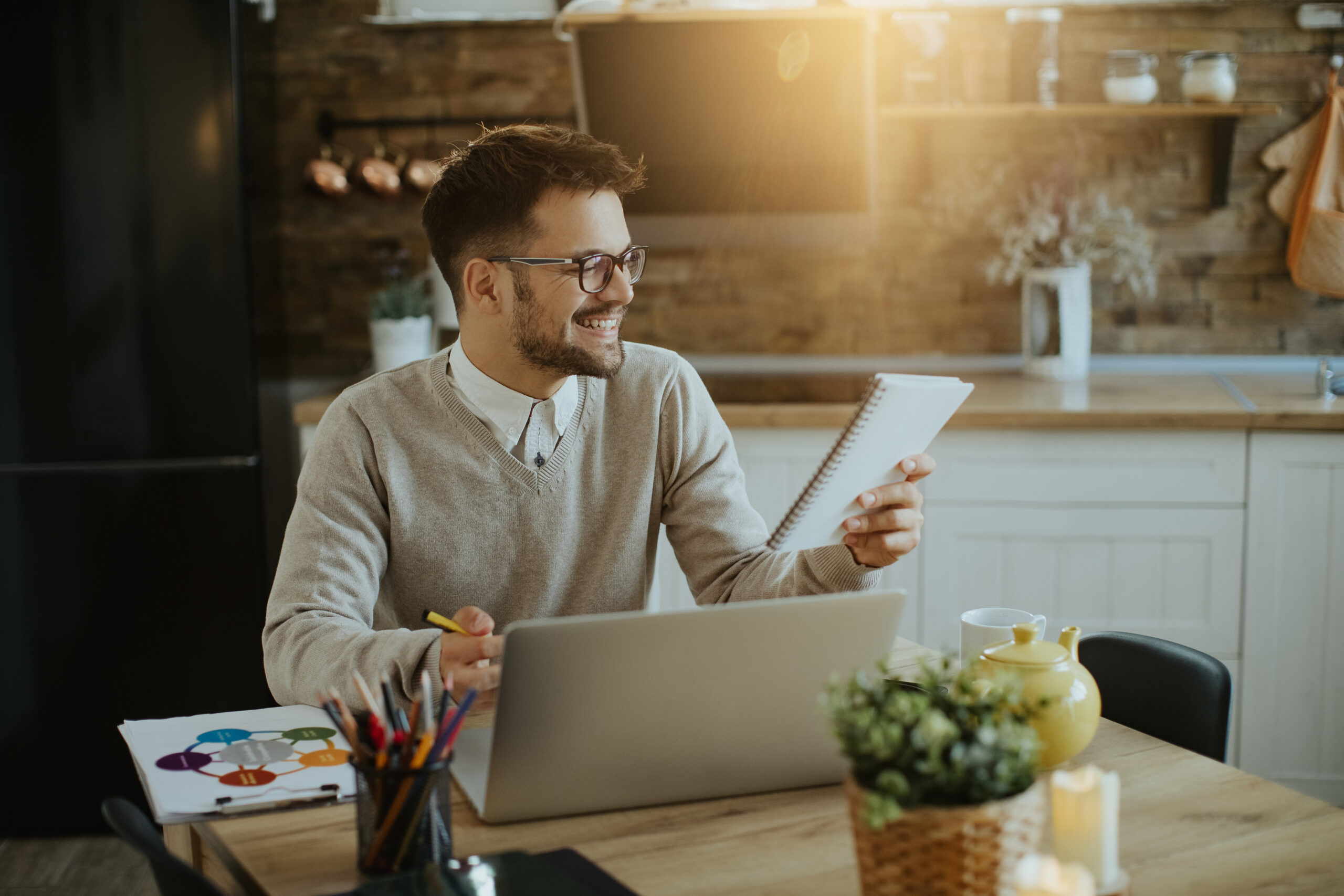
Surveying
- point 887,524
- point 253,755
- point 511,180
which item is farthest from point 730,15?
point 253,755

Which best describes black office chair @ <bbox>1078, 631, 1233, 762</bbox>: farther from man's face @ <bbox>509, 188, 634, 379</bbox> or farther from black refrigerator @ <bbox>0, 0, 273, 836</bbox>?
black refrigerator @ <bbox>0, 0, 273, 836</bbox>

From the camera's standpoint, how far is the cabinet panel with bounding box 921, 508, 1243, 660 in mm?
2453

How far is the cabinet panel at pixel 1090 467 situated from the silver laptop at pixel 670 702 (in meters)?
1.56

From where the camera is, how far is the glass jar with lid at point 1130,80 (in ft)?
9.12

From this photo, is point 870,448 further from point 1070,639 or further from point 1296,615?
point 1296,615

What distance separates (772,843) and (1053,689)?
0.27 m

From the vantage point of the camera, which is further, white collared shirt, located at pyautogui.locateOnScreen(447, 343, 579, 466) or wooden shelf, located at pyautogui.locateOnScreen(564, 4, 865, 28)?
wooden shelf, located at pyautogui.locateOnScreen(564, 4, 865, 28)

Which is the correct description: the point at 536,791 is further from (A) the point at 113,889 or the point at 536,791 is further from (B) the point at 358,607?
(A) the point at 113,889

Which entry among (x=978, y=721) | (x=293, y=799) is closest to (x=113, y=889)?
(x=293, y=799)

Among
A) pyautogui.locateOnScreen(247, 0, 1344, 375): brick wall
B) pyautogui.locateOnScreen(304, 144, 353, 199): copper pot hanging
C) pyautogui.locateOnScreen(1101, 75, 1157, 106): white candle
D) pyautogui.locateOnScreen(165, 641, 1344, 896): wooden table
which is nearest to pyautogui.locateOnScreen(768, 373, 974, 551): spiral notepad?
pyautogui.locateOnScreen(165, 641, 1344, 896): wooden table

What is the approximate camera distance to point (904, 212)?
302cm

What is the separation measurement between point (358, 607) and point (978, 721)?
2.68 ft

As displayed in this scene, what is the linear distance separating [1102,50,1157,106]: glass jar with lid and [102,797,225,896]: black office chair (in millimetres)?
2615

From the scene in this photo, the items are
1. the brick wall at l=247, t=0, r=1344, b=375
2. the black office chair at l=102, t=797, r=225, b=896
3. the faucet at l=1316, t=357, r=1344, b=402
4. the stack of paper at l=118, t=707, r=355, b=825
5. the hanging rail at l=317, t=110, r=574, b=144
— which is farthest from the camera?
the hanging rail at l=317, t=110, r=574, b=144
